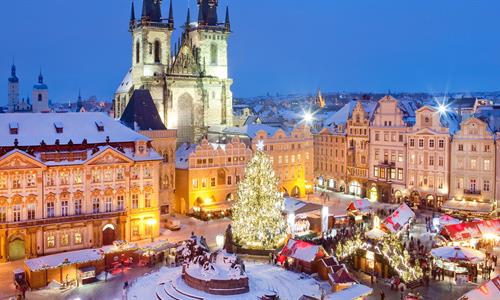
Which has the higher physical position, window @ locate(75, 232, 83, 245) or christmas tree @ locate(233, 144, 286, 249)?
christmas tree @ locate(233, 144, 286, 249)

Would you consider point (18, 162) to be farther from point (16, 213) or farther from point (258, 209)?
point (258, 209)

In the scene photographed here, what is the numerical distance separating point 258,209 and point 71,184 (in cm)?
1557

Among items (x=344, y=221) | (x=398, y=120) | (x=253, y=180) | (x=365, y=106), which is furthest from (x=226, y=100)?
(x=253, y=180)

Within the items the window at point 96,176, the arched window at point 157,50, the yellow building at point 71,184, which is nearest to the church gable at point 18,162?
the yellow building at point 71,184

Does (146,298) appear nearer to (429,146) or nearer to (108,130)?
(108,130)

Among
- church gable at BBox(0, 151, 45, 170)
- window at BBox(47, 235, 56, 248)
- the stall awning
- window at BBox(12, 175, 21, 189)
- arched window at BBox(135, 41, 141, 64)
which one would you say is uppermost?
arched window at BBox(135, 41, 141, 64)

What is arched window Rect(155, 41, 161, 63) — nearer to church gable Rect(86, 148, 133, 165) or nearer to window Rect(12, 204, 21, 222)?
church gable Rect(86, 148, 133, 165)

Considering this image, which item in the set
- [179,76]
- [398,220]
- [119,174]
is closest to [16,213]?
[119,174]

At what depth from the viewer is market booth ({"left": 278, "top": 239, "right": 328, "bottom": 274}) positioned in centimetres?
3966

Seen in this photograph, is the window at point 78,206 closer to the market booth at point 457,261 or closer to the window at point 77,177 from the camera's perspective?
the window at point 77,177

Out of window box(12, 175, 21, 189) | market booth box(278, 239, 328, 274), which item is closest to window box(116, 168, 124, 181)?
window box(12, 175, 21, 189)

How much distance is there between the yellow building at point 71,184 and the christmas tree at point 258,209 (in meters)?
10.7

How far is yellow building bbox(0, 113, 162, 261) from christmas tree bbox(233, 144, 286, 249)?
10.7 meters

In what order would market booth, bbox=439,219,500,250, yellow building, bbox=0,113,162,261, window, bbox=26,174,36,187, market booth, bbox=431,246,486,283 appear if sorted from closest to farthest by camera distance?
market booth, bbox=431,246,486,283, market booth, bbox=439,219,500,250, yellow building, bbox=0,113,162,261, window, bbox=26,174,36,187
